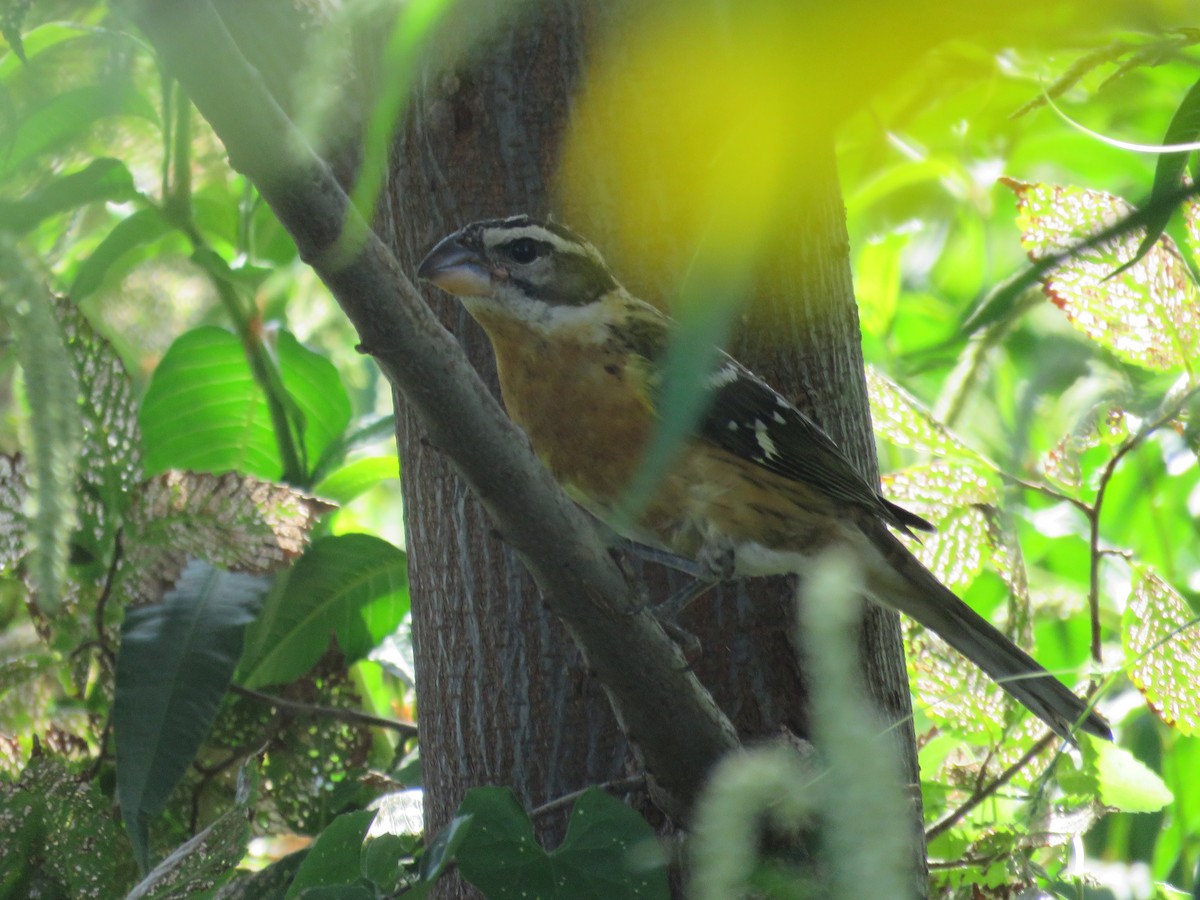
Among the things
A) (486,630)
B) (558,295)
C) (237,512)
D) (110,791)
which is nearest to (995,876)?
(486,630)

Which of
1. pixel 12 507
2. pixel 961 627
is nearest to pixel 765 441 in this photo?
pixel 961 627

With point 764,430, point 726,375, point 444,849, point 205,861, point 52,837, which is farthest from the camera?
point 764,430

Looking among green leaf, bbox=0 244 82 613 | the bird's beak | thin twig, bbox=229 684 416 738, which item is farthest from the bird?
green leaf, bbox=0 244 82 613

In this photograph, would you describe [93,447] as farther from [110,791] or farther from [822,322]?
[822,322]

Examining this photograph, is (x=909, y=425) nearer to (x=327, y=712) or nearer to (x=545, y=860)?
(x=545, y=860)

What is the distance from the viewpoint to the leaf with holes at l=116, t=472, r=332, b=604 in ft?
4.24

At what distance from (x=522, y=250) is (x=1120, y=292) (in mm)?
602

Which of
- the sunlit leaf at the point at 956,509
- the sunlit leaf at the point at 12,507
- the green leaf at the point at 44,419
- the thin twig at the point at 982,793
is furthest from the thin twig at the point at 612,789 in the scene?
the green leaf at the point at 44,419

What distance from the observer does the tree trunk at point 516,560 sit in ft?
3.93

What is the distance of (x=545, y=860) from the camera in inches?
37.2

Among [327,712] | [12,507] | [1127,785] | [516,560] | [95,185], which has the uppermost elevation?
[95,185]

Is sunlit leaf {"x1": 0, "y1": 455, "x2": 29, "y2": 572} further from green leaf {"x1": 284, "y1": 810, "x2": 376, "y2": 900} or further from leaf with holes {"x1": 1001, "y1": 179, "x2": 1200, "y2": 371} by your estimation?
leaf with holes {"x1": 1001, "y1": 179, "x2": 1200, "y2": 371}

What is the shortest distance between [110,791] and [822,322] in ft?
3.28

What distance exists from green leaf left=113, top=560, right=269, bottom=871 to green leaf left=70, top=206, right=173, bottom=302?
423 millimetres
